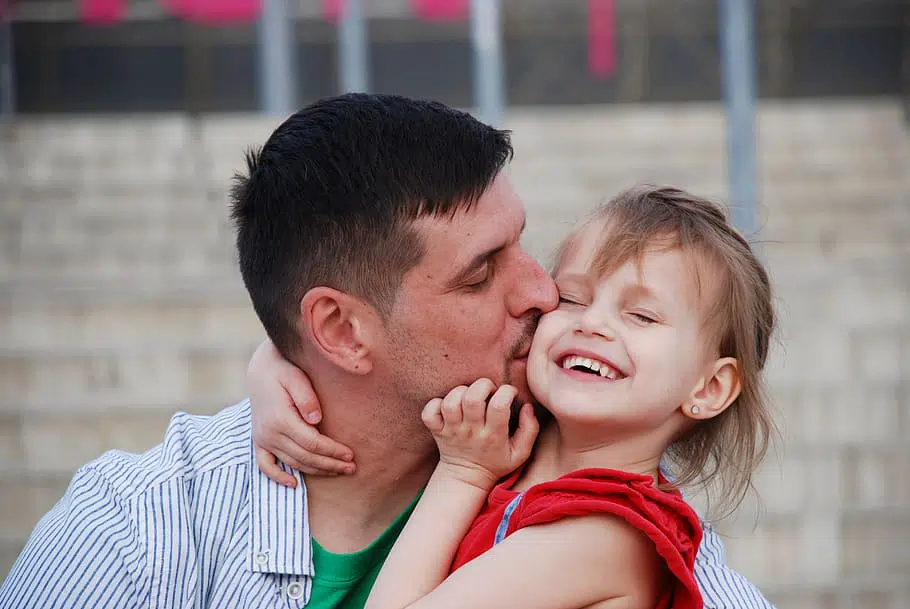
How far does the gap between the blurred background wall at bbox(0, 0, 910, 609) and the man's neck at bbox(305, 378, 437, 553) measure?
81cm

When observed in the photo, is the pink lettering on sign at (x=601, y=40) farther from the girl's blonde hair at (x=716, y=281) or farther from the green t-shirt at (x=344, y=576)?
the green t-shirt at (x=344, y=576)

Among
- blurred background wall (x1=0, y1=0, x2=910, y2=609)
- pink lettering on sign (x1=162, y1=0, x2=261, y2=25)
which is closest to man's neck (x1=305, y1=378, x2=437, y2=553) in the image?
blurred background wall (x1=0, y1=0, x2=910, y2=609)

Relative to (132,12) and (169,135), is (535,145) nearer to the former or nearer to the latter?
(169,135)

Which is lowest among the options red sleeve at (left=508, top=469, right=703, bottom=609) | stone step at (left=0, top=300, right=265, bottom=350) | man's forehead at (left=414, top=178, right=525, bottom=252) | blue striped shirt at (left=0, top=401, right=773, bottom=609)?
stone step at (left=0, top=300, right=265, bottom=350)

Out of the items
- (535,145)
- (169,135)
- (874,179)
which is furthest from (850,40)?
(169,135)

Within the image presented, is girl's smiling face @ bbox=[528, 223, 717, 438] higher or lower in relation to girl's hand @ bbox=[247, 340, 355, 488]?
higher

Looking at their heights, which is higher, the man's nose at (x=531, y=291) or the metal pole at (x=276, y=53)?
the metal pole at (x=276, y=53)

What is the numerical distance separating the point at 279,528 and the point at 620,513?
22.4 inches

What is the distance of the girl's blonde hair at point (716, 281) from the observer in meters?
1.77

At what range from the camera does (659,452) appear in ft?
5.90

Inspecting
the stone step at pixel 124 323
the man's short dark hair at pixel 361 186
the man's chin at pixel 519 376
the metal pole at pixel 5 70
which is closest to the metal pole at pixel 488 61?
the stone step at pixel 124 323

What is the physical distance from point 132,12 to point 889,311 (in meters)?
7.10

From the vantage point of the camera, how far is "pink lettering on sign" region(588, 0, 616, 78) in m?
9.88

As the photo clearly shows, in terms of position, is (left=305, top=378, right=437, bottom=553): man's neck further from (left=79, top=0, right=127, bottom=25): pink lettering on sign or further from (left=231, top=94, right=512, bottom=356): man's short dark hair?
(left=79, top=0, right=127, bottom=25): pink lettering on sign
